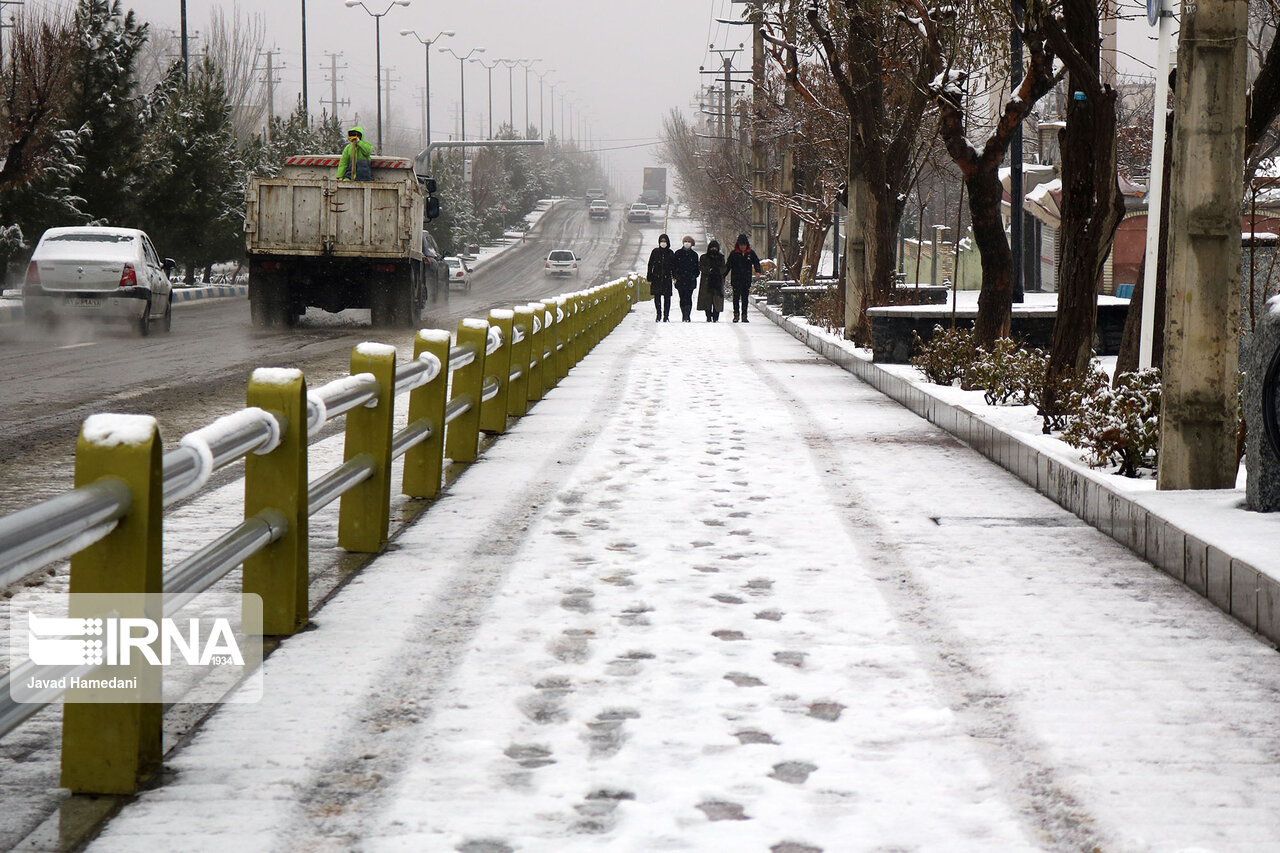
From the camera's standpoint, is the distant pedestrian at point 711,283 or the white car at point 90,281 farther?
the distant pedestrian at point 711,283

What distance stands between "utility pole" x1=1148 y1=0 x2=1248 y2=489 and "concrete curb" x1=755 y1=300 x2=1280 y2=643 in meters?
0.38

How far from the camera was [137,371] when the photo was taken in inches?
634

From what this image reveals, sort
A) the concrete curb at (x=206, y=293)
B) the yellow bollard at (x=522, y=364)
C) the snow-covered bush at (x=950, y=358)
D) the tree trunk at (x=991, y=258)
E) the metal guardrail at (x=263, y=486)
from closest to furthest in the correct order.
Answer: the metal guardrail at (x=263, y=486) → the yellow bollard at (x=522, y=364) → the snow-covered bush at (x=950, y=358) → the tree trunk at (x=991, y=258) → the concrete curb at (x=206, y=293)

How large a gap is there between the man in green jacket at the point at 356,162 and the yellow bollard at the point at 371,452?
18319mm

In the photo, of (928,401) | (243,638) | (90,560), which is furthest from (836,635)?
(928,401)

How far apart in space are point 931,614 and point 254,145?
4672 centimetres

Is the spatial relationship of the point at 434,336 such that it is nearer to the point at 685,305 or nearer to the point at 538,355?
the point at 538,355

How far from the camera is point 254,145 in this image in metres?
49.4

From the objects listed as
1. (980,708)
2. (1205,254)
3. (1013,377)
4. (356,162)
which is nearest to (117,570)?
(980,708)

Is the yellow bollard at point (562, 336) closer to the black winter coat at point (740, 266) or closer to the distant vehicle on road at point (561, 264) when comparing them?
the black winter coat at point (740, 266)

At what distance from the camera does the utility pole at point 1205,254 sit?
266 inches

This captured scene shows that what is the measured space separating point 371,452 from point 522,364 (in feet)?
19.6

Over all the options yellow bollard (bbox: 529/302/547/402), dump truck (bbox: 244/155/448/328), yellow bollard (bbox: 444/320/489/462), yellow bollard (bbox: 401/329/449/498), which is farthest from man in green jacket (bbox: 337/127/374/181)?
yellow bollard (bbox: 401/329/449/498)

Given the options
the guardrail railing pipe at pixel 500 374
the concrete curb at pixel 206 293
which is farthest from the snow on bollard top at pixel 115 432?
the concrete curb at pixel 206 293
